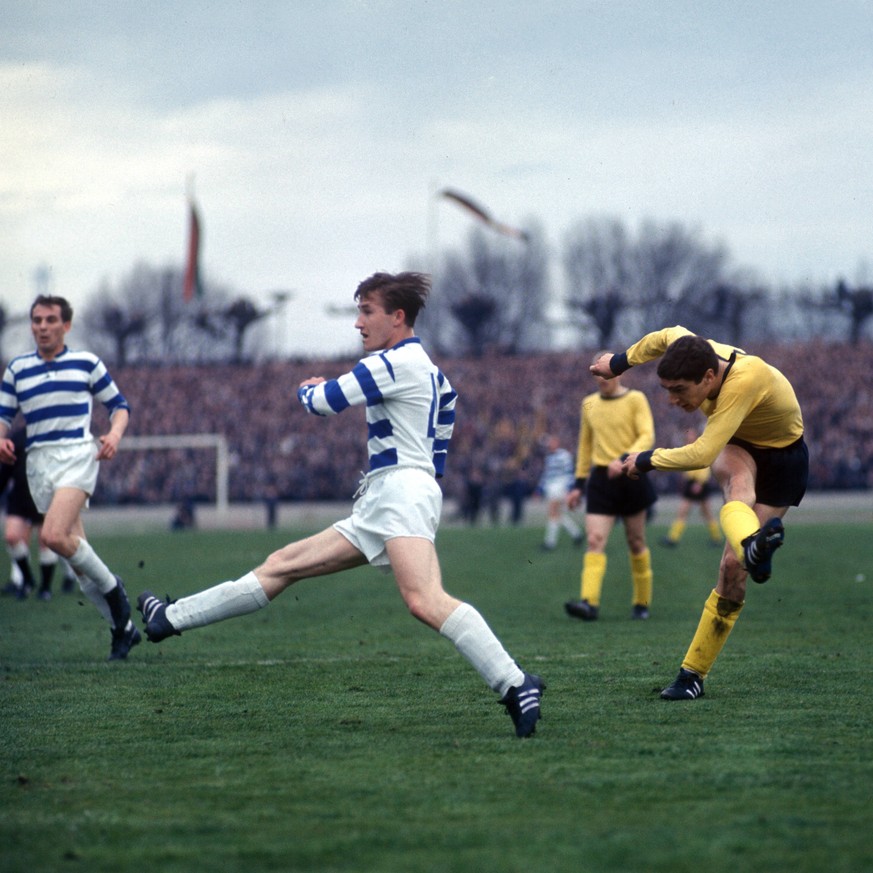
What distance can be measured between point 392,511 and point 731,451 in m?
1.98

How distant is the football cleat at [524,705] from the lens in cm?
543

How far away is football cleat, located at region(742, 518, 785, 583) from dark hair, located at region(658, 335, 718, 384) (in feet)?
2.43

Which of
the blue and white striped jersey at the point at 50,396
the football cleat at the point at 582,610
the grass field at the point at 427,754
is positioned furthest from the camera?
the football cleat at the point at 582,610

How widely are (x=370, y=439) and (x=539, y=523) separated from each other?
30.7 metres

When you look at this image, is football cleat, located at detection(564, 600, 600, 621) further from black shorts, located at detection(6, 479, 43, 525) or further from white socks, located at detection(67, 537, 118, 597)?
black shorts, located at detection(6, 479, 43, 525)

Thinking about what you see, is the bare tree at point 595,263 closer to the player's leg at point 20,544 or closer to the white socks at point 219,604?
the player's leg at point 20,544

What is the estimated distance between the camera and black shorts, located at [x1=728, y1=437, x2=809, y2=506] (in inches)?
259

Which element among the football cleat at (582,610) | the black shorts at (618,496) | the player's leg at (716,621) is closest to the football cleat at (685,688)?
the player's leg at (716,621)

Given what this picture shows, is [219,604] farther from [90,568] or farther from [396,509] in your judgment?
[90,568]

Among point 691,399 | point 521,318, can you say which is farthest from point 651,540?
point 521,318

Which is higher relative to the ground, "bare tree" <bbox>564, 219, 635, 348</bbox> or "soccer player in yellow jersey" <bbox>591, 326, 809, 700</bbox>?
"bare tree" <bbox>564, 219, 635, 348</bbox>

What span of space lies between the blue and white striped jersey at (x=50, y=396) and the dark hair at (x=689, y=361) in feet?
13.5

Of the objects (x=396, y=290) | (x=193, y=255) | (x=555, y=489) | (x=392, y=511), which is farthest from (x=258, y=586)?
(x=193, y=255)

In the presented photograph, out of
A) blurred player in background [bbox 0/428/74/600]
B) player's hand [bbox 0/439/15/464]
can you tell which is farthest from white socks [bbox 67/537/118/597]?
blurred player in background [bbox 0/428/74/600]
